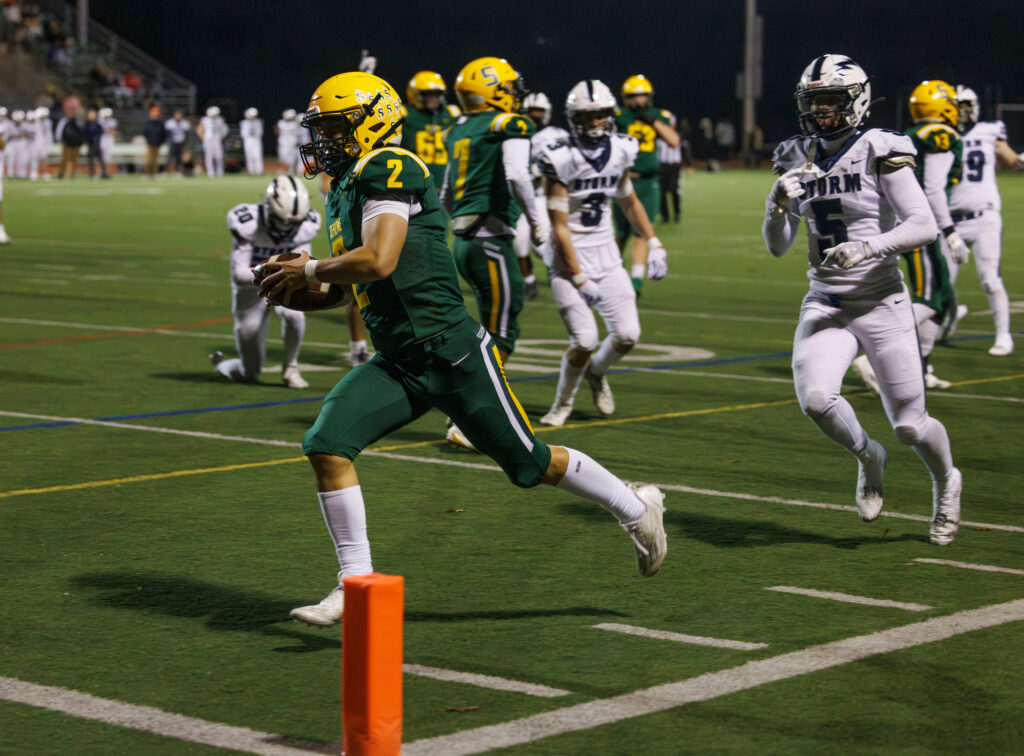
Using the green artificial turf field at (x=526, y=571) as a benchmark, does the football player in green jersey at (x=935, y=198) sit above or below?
above

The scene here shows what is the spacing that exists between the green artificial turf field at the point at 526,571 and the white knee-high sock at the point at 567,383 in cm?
19

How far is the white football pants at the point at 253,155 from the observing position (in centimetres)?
4650

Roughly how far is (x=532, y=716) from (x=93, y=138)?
40236 mm

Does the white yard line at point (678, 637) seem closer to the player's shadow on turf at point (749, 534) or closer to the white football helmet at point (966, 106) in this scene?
the player's shadow on turf at point (749, 534)

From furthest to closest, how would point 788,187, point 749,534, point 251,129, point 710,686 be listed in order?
point 251,129 < point 749,534 < point 788,187 < point 710,686

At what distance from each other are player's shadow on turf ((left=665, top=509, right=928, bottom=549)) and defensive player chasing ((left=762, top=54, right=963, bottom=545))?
26 centimetres

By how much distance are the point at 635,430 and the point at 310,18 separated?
5036 centimetres

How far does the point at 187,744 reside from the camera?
4.05 meters

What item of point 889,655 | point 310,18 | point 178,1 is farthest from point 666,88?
point 889,655

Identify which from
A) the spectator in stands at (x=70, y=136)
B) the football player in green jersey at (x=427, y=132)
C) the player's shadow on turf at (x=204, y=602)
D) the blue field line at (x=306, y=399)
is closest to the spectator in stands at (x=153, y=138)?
the spectator in stands at (x=70, y=136)

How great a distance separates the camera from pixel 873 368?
6238mm

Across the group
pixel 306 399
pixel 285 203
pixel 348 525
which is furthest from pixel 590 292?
pixel 348 525

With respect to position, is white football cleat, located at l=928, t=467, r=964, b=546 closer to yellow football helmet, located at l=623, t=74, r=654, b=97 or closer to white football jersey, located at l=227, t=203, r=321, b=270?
white football jersey, located at l=227, t=203, r=321, b=270

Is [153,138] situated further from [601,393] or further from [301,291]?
[301,291]
